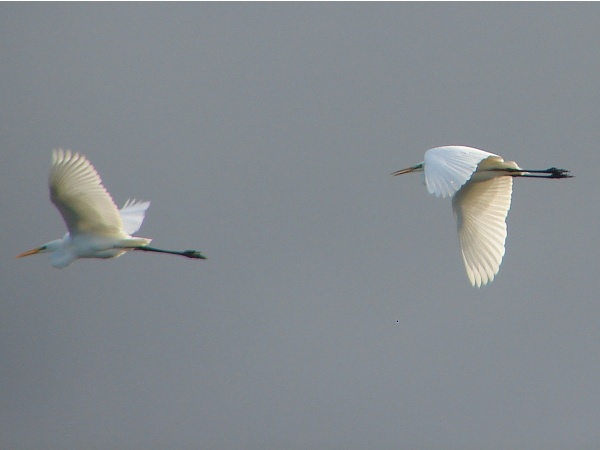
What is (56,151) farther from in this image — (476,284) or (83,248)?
(476,284)

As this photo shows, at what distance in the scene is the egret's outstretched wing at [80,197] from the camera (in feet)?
33.8

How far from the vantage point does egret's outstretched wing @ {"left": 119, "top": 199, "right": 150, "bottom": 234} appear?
38.9ft

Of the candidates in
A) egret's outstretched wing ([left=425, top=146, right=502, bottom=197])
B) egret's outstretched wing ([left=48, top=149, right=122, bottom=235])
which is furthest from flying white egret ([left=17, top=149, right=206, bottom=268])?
egret's outstretched wing ([left=425, top=146, right=502, bottom=197])

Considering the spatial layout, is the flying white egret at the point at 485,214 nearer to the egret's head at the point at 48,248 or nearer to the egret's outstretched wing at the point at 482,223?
the egret's outstretched wing at the point at 482,223

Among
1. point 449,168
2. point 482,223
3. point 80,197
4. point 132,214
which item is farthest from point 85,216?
point 482,223

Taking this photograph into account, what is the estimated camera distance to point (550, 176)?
12.2 meters

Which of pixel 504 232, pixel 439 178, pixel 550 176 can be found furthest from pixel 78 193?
pixel 550 176

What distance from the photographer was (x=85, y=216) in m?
11.0

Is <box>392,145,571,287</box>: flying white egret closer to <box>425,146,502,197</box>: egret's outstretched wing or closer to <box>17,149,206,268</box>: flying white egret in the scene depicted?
<box>425,146,502,197</box>: egret's outstretched wing

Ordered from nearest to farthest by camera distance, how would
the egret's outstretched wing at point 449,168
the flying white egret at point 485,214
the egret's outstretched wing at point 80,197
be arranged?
the egret's outstretched wing at point 449,168 < the egret's outstretched wing at point 80,197 < the flying white egret at point 485,214

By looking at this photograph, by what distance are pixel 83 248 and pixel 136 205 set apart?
125cm

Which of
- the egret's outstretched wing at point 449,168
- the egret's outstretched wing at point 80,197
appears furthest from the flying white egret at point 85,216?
the egret's outstretched wing at point 449,168

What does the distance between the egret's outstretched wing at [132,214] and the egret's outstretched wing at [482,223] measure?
10.1ft

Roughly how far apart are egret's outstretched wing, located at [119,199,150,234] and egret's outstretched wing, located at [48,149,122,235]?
41 centimetres
